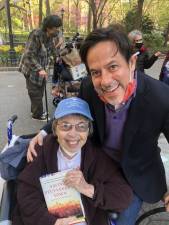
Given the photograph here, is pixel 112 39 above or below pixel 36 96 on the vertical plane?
above

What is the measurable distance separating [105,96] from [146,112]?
0.28 metres

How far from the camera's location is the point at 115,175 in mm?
2041

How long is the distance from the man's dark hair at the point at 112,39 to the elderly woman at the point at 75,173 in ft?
1.18

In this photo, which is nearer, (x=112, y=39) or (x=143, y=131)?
(x=112, y=39)

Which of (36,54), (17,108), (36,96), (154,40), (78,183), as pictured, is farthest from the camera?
(154,40)

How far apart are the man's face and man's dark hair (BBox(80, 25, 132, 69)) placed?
0.02m

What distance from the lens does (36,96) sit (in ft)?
19.4

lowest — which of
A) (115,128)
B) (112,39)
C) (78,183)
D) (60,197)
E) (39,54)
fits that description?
(60,197)

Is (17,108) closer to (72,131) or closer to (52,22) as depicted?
(52,22)

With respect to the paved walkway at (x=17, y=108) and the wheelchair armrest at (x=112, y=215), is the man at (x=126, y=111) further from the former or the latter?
the paved walkway at (x=17, y=108)

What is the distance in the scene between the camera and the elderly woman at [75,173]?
1.92 m

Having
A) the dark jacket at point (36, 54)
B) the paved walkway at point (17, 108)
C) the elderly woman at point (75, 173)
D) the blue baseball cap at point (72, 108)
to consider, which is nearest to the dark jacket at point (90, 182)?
the elderly woman at point (75, 173)

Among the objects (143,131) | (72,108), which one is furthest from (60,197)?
(143,131)

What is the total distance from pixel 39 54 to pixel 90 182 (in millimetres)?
3731
